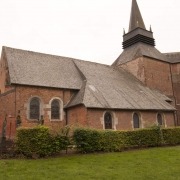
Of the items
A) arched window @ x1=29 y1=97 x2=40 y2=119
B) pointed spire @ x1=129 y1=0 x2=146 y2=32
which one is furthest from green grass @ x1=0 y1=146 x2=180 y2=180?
pointed spire @ x1=129 y1=0 x2=146 y2=32

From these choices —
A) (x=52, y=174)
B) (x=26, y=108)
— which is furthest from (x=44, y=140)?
(x=26, y=108)

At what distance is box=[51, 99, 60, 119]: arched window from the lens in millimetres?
22653

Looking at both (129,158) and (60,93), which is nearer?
(129,158)

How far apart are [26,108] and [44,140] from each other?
7772mm

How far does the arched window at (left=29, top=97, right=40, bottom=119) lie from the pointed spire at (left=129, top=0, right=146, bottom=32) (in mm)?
19568

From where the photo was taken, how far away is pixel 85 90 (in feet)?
75.0

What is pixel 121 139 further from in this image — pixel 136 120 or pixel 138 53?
pixel 138 53

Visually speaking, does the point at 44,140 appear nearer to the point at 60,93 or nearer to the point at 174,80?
the point at 60,93

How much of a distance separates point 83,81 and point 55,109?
420 cm

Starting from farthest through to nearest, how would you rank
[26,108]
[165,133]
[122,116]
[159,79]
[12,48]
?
[159,79] < [12,48] < [122,116] < [26,108] < [165,133]

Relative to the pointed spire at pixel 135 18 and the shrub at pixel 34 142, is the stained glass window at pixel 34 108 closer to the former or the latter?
the shrub at pixel 34 142

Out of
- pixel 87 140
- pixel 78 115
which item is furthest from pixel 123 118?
pixel 87 140

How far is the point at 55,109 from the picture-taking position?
22.9 metres

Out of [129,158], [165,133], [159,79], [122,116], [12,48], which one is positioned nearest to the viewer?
[129,158]
